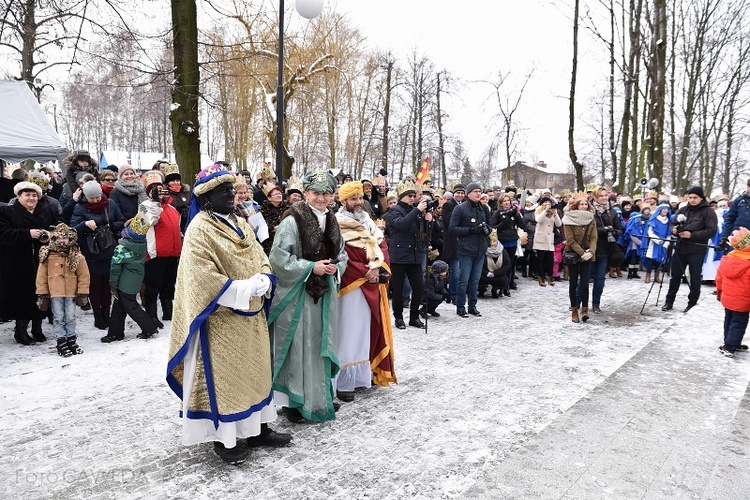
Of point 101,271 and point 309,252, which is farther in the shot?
point 101,271

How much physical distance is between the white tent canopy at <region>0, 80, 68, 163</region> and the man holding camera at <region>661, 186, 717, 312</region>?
11336 mm

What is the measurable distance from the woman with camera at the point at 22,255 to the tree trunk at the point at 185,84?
386 centimetres

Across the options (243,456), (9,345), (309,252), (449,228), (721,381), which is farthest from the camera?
(449,228)

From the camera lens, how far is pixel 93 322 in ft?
24.4

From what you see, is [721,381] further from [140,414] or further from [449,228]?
[140,414]

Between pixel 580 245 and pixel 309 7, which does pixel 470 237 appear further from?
pixel 309 7

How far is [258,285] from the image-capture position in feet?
11.0

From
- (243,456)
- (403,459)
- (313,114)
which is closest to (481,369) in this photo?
(403,459)

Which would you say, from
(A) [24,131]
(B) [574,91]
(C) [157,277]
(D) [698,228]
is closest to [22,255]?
(C) [157,277]

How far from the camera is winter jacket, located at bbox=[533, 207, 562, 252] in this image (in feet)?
37.4

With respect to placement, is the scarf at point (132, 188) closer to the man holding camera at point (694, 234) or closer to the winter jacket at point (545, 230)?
the winter jacket at point (545, 230)

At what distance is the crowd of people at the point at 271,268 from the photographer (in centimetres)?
342

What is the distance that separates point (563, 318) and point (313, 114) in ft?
59.0

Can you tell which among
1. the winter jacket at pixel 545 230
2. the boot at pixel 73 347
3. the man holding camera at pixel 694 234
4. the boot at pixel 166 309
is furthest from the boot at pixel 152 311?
the man holding camera at pixel 694 234
